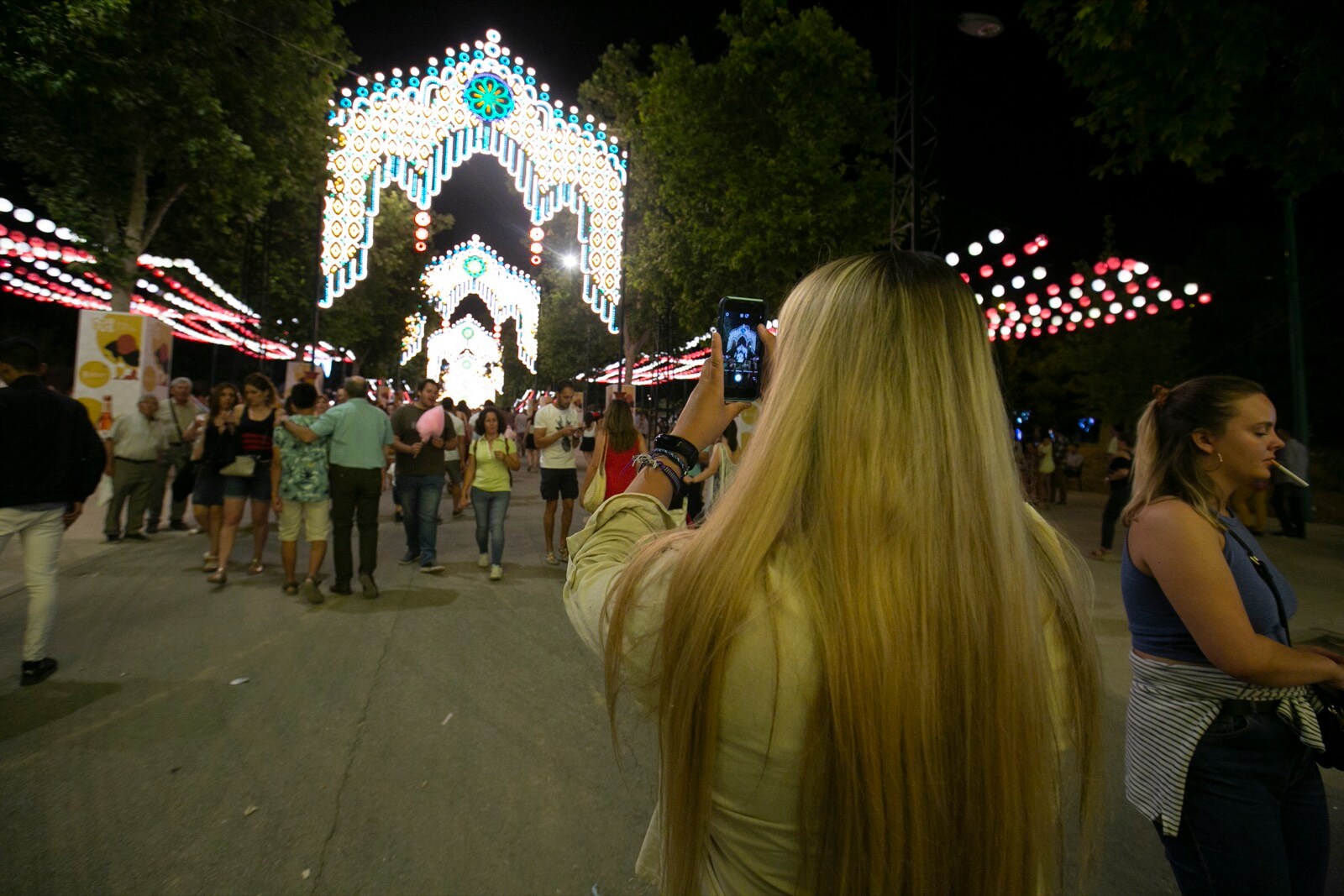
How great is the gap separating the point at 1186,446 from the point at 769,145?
68.4 ft

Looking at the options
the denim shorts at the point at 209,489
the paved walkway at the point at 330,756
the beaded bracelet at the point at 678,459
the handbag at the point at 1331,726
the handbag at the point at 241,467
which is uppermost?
the beaded bracelet at the point at 678,459

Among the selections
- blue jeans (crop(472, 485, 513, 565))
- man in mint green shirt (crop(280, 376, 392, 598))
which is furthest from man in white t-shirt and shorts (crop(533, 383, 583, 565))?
man in mint green shirt (crop(280, 376, 392, 598))

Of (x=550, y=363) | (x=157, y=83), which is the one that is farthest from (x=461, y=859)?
(x=550, y=363)

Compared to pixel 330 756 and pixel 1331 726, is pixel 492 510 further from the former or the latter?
pixel 1331 726

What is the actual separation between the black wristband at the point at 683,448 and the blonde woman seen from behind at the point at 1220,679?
138 centimetres

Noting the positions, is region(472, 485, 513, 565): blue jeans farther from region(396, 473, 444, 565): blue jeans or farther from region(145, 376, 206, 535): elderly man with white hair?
region(145, 376, 206, 535): elderly man with white hair

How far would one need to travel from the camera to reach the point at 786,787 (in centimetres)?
93

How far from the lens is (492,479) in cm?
791

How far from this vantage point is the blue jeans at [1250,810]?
1.74 metres

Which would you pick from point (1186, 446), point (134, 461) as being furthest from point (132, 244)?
point (1186, 446)

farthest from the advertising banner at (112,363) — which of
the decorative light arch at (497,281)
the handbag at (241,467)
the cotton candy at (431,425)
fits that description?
the decorative light arch at (497,281)

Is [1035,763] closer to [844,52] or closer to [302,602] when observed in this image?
[302,602]

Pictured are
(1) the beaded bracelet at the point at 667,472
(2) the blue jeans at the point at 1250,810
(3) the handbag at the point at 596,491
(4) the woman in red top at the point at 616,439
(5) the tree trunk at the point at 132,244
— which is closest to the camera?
(1) the beaded bracelet at the point at 667,472

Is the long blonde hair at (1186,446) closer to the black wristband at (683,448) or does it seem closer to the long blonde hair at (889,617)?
the long blonde hair at (889,617)
